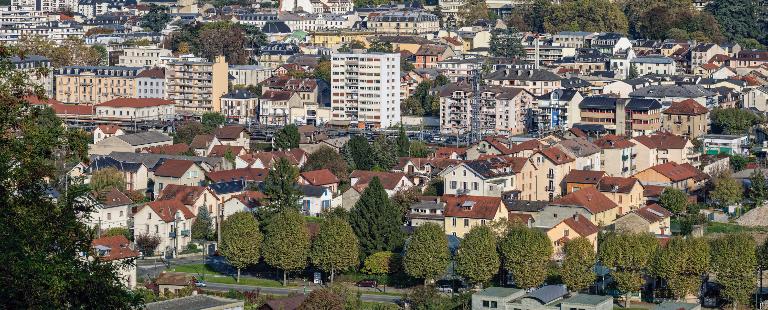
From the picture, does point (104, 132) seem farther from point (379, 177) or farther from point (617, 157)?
point (617, 157)

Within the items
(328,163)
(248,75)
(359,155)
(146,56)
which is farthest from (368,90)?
(146,56)

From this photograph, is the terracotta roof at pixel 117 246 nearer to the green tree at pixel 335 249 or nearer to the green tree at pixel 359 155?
the green tree at pixel 335 249

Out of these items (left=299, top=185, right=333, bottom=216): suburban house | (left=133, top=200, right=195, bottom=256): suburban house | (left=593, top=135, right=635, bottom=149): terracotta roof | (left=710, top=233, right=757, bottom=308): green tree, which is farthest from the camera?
(left=593, top=135, right=635, bottom=149): terracotta roof

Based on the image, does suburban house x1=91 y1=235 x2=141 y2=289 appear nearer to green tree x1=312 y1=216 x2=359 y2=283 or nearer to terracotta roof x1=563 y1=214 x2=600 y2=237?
green tree x1=312 y1=216 x2=359 y2=283

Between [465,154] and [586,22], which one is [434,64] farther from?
[465,154]

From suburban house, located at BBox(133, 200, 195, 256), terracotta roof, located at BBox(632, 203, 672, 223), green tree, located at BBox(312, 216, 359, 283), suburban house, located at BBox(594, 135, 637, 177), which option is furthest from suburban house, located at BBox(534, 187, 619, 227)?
suburban house, located at BBox(133, 200, 195, 256)

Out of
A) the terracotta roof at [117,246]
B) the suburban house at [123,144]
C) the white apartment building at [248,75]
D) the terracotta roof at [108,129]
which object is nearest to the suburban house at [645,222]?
the terracotta roof at [117,246]
